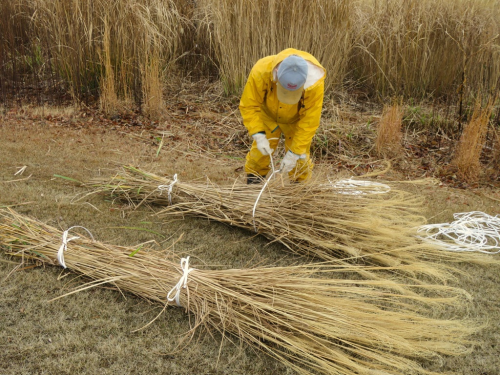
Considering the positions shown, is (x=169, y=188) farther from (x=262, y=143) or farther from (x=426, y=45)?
(x=426, y=45)

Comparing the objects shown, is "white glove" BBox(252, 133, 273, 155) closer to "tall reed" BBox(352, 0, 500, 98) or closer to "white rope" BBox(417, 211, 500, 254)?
"white rope" BBox(417, 211, 500, 254)

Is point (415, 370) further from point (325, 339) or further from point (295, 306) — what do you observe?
point (295, 306)

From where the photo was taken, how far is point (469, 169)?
4.20m

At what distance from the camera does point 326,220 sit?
101 inches

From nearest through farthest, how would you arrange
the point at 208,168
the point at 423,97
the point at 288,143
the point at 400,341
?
1. the point at 400,341
2. the point at 288,143
3. the point at 208,168
4. the point at 423,97

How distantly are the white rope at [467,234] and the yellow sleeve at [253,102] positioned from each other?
1246 millimetres

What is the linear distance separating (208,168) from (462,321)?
2.48 m

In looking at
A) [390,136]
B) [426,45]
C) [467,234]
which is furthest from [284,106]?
[426,45]

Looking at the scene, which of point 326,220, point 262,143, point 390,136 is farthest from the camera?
point 390,136

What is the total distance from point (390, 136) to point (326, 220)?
7.76 feet

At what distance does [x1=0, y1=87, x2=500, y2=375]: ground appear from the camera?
6.05ft

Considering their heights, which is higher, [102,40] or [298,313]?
[102,40]

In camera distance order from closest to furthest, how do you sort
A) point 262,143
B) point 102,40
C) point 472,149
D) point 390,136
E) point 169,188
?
point 169,188, point 262,143, point 472,149, point 390,136, point 102,40

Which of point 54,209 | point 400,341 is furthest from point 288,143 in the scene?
point 400,341
